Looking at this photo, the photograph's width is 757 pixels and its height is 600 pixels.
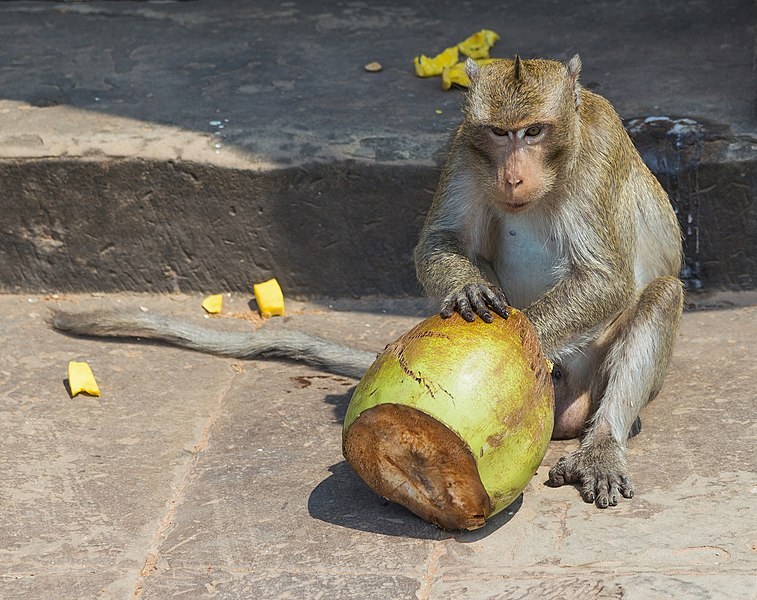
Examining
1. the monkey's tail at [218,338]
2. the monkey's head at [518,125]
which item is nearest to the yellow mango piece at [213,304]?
the monkey's tail at [218,338]

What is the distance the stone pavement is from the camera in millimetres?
4039

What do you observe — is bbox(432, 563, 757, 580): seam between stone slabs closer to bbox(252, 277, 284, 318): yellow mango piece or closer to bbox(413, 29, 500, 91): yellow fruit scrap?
bbox(252, 277, 284, 318): yellow mango piece

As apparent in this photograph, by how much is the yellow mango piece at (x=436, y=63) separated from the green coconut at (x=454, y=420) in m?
2.92

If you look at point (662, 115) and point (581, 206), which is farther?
point (662, 115)

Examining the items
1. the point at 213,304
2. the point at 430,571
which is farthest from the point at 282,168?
the point at 430,571

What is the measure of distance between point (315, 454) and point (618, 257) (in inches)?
53.5

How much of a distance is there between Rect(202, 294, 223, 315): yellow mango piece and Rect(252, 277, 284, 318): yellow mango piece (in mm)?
188

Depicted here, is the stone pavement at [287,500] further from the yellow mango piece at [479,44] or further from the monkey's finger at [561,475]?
the yellow mango piece at [479,44]

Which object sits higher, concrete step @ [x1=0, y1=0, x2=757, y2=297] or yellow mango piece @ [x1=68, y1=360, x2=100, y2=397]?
concrete step @ [x1=0, y1=0, x2=757, y2=297]

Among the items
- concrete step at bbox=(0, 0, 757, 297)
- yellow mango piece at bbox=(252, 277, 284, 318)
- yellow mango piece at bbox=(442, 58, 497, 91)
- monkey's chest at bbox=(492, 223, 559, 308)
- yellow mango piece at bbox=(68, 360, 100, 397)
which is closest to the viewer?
monkey's chest at bbox=(492, 223, 559, 308)

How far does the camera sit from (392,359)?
4.18 m

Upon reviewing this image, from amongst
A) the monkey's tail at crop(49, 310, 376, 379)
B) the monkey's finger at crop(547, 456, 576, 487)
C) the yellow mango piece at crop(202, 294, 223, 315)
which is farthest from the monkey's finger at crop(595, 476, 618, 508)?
the yellow mango piece at crop(202, 294, 223, 315)

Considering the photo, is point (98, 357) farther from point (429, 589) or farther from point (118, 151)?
point (429, 589)

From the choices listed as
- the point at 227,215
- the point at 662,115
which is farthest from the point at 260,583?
the point at 662,115
